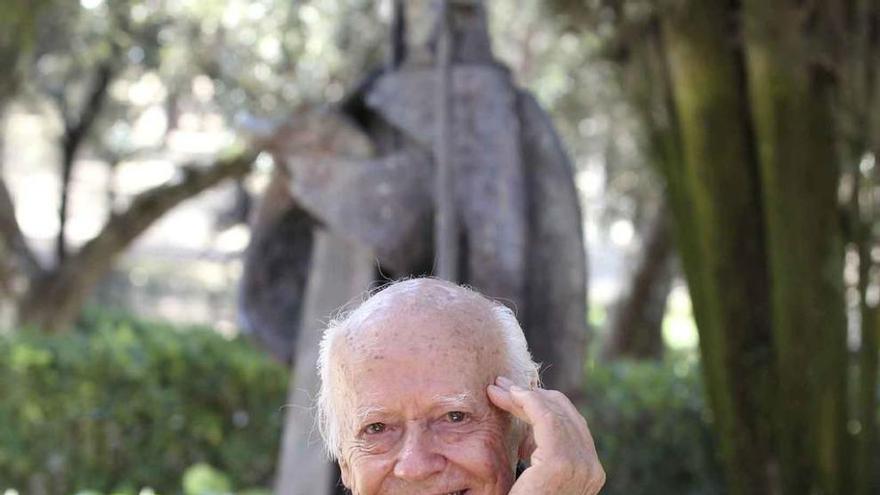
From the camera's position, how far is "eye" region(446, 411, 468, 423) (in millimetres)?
2080

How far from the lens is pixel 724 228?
24.0 feet

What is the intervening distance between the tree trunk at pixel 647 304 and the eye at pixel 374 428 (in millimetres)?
10646

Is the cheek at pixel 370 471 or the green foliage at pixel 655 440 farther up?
the cheek at pixel 370 471

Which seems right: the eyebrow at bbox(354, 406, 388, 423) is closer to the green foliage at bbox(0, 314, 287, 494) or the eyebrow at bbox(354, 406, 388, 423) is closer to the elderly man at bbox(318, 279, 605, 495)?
the elderly man at bbox(318, 279, 605, 495)

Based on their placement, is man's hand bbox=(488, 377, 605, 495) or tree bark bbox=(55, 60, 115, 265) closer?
man's hand bbox=(488, 377, 605, 495)

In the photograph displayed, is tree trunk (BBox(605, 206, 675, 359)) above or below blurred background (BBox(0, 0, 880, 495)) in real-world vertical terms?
below

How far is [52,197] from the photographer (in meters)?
32.2

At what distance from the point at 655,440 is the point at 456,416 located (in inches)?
308

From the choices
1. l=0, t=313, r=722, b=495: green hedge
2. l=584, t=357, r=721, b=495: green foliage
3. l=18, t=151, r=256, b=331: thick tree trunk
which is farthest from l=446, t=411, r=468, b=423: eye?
l=18, t=151, r=256, b=331: thick tree trunk

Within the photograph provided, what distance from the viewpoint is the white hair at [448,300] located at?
2.15m

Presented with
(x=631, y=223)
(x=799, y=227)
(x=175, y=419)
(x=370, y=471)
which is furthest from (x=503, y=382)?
(x=631, y=223)

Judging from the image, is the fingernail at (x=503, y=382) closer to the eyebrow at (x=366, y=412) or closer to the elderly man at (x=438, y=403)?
the elderly man at (x=438, y=403)

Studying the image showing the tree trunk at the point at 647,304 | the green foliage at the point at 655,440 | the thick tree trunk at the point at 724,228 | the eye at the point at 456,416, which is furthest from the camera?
the tree trunk at the point at 647,304

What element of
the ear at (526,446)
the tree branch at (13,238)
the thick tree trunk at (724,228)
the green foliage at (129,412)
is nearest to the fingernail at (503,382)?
the ear at (526,446)
